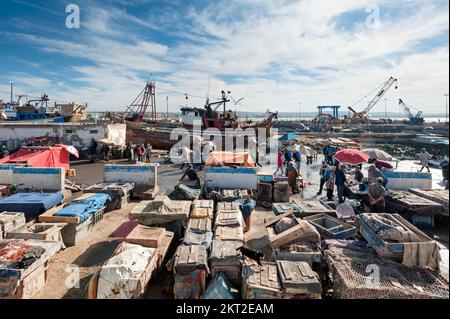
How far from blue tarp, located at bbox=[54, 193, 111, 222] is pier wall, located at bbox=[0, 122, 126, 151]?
12.9 m

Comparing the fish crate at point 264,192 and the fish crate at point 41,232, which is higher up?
the fish crate at point 264,192

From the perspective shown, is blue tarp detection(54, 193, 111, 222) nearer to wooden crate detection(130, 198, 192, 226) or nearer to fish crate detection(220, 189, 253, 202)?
wooden crate detection(130, 198, 192, 226)

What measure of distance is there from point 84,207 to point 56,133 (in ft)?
47.7

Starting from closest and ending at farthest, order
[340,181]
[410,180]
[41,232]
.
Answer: [41,232], [340,181], [410,180]

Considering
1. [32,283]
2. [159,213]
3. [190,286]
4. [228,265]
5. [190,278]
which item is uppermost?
[159,213]

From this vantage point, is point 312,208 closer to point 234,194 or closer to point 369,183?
point 234,194

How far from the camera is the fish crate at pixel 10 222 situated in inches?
256

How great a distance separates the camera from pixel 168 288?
17.2 feet

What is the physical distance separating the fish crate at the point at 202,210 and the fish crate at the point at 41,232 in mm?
3068

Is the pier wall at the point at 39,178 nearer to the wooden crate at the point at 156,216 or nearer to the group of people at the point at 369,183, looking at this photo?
the wooden crate at the point at 156,216

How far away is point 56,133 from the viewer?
781 inches

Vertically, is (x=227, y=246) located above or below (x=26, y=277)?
above

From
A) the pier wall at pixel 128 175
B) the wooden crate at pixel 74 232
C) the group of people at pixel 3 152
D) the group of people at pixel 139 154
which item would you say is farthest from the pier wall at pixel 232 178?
the group of people at pixel 3 152

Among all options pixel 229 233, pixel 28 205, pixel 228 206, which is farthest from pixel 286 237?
pixel 28 205
